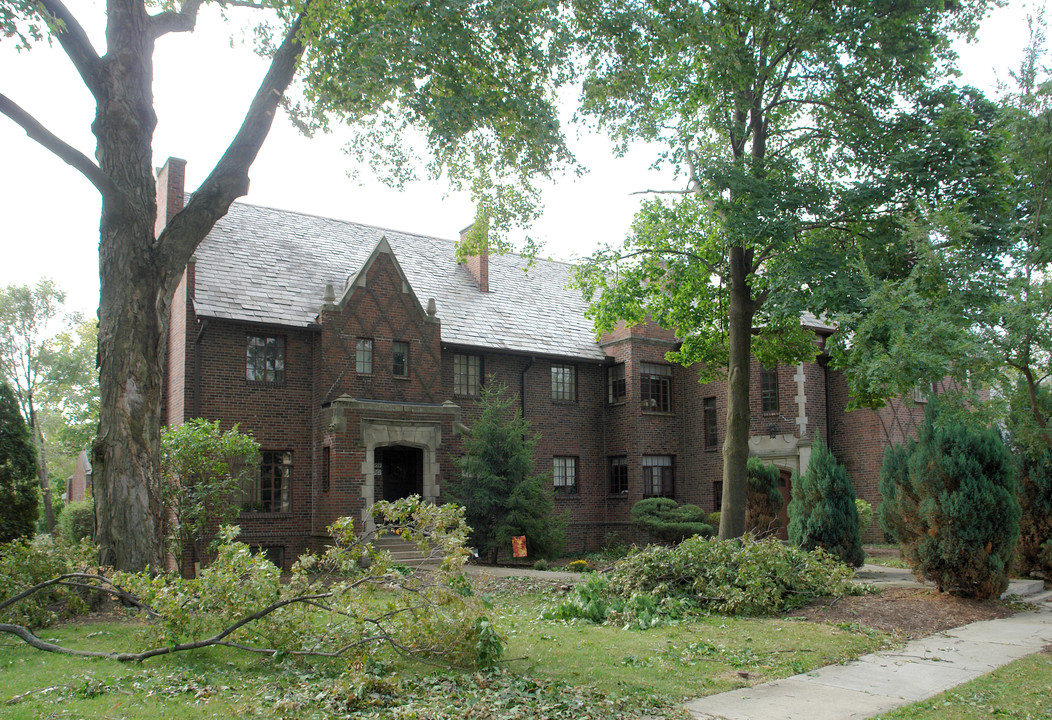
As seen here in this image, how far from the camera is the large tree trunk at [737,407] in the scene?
14.3 meters

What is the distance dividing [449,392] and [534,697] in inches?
641

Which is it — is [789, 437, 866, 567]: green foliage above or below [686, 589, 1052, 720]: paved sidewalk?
above

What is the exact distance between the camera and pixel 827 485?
16016 millimetres

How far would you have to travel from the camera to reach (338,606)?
725cm

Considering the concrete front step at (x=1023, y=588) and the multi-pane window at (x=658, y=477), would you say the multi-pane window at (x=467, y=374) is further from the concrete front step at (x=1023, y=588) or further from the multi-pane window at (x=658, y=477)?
the concrete front step at (x=1023, y=588)

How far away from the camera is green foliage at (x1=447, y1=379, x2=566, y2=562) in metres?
19.6

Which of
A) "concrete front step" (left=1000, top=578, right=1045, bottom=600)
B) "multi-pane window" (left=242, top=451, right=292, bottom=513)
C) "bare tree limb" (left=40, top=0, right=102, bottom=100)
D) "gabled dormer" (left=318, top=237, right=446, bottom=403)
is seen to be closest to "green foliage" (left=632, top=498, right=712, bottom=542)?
"gabled dormer" (left=318, top=237, right=446, bottom=403)

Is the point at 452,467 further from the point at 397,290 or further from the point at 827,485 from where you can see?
the point at 827,485

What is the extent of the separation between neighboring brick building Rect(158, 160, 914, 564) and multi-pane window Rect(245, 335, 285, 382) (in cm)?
4

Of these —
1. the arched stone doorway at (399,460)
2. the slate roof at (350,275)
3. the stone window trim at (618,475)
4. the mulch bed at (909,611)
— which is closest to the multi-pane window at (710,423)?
the stone window trim at (618,475)

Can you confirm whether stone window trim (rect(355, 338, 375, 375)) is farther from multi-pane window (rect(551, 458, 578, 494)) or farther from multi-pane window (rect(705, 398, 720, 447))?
multi-pane window (rect(705, 398, 720, 447))

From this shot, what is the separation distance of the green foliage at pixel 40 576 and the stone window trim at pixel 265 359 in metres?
9.02

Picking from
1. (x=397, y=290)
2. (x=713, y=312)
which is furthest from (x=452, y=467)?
(x=713, y=312)

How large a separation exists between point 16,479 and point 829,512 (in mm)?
15663
